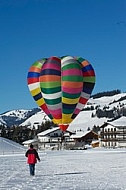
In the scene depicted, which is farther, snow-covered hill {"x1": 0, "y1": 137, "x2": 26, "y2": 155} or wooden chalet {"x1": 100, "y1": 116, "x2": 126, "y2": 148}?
wooden chalet {"x1": 100, "y1": 116, "x2": 126, "y2": 148}

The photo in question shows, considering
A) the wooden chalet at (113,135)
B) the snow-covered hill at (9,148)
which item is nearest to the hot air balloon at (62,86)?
the snow-covered hill at (9,148)

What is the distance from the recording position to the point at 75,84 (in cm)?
4175

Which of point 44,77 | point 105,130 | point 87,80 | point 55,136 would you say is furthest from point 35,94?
point 55,136

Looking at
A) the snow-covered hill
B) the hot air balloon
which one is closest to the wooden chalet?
the snow-covered hill

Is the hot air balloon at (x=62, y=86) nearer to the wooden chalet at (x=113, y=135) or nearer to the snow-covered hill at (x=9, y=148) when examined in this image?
the snow-covered hill at (x=9, y=148)

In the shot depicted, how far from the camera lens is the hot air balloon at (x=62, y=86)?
41.8 meters

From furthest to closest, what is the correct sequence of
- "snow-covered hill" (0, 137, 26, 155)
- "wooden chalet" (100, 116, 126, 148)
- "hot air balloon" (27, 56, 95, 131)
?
"wooden chalet" (100, 116, 126, 148), "snow-covered hill" (0, 137, 26, 155), "hot air balloon" (27, 56, 95, 131)

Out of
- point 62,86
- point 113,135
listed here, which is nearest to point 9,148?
point 62,86

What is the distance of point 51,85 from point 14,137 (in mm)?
75984

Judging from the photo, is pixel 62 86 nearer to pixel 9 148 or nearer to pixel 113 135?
pixel 9 148

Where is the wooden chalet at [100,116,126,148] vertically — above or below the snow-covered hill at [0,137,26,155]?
above

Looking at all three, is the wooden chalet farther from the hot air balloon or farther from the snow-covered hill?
the hot air balloon

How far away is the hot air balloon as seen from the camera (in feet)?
137

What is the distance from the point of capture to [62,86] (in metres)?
41.8
